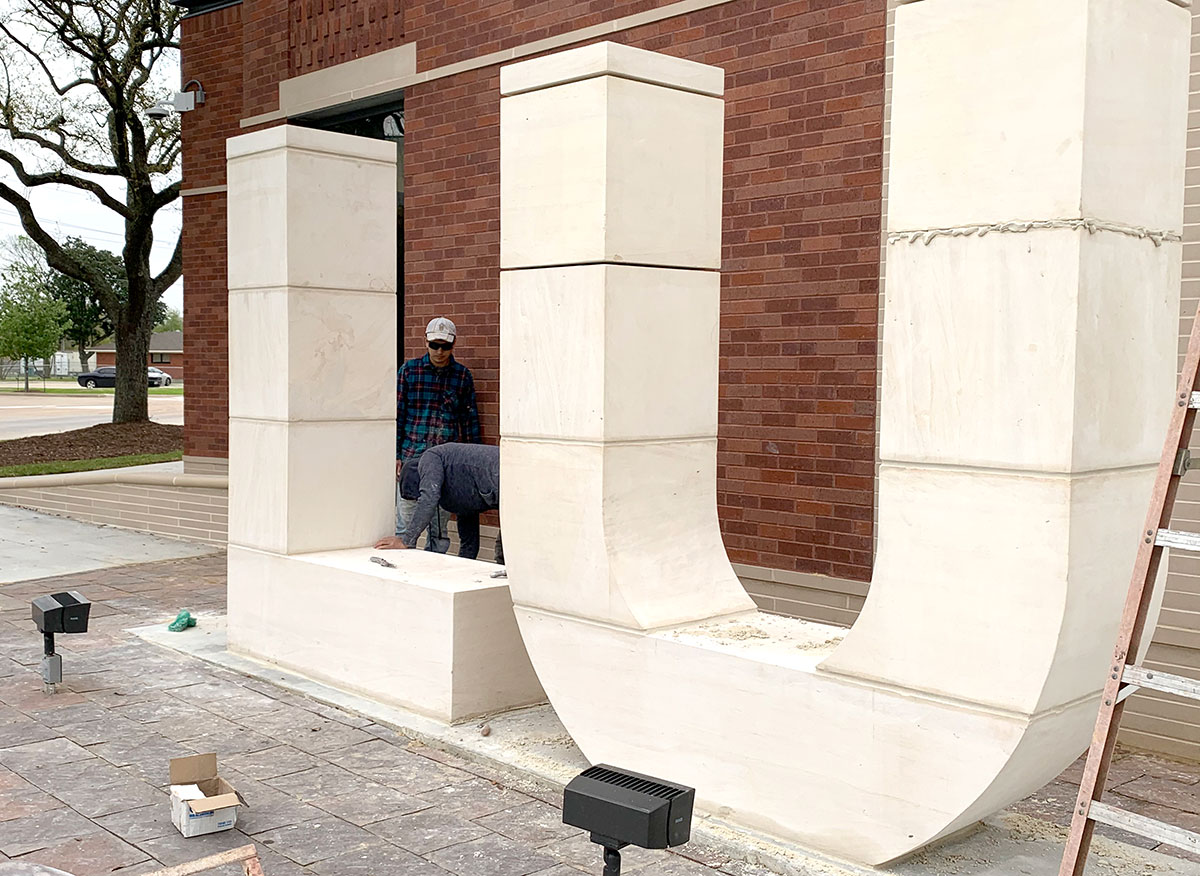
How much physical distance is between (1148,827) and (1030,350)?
149cm

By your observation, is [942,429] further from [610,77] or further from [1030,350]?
[610,77]

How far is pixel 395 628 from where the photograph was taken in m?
6.60

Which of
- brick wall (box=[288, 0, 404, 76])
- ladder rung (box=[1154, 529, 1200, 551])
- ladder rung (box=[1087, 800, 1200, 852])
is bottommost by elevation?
ladder rung (box=[1087, 800, 1200, 852])

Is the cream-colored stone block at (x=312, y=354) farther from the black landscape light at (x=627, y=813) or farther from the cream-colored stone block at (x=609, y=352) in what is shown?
the black landscape light at (x=627, y=813)

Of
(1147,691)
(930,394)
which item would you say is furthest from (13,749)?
(1147,691)

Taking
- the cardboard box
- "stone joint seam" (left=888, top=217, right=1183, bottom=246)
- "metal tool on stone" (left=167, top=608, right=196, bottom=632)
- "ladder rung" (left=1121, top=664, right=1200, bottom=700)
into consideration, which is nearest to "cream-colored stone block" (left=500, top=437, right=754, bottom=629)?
the cardboard box

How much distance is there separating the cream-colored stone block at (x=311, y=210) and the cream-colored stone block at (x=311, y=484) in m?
0.93

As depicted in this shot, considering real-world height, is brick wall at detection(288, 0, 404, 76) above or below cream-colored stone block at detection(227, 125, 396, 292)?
above

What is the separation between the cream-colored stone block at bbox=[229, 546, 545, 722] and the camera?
630 cm

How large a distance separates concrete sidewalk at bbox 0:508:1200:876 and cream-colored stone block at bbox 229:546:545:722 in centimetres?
28

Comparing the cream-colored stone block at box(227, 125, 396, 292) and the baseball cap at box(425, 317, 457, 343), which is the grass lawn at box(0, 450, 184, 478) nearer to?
the baseball cap at box(425, 317, 457, 343)

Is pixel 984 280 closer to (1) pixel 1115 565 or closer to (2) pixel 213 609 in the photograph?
(1) pixel 1115 565

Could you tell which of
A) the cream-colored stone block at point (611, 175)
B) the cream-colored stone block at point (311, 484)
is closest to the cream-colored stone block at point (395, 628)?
the cream-colored stone block at point (311, 484)

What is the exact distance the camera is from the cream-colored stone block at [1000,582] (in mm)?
3900
